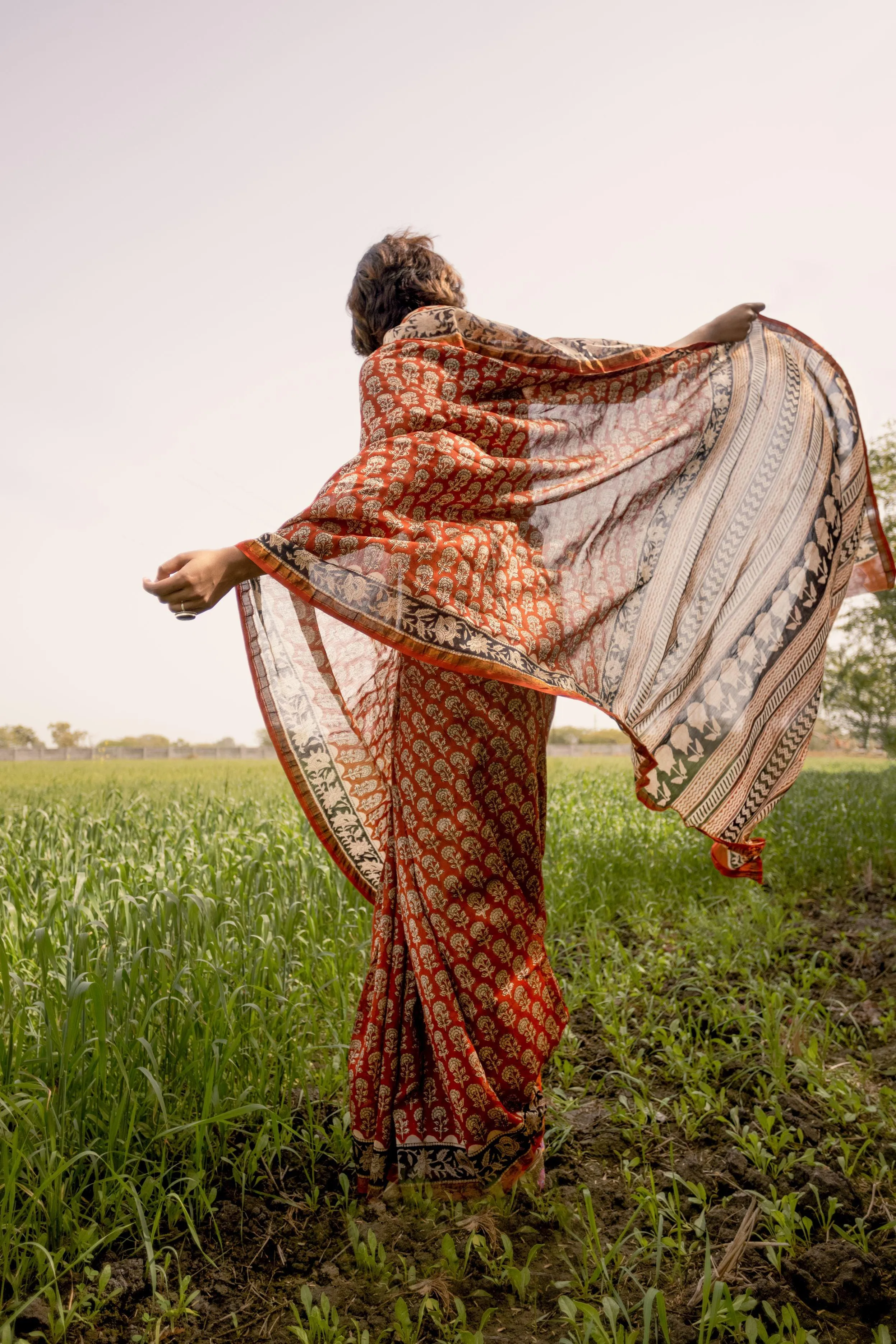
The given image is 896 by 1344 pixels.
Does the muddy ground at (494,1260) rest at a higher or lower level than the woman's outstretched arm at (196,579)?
lower

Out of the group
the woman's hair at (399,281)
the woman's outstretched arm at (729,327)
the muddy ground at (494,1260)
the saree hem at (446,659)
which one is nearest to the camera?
the muddy ground at (494,1260)

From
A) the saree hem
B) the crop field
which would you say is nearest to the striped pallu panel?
the saree hem

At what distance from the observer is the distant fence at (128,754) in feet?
71.2

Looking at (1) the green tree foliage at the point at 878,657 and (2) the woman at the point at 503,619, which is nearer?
(2) the woman at the point at 503,619

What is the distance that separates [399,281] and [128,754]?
2545 cm

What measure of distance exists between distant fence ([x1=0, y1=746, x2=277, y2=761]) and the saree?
61.6 ft

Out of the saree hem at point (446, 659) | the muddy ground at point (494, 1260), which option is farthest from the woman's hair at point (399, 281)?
the muddy ground at point (494, 1260)

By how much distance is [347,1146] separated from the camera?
7.50 feet

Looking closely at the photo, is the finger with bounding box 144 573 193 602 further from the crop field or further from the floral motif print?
the crop field

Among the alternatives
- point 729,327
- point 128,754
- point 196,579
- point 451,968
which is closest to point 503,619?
point 196,579

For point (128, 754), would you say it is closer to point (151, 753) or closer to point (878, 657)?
point (151, 753)

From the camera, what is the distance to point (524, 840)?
88.4 inches

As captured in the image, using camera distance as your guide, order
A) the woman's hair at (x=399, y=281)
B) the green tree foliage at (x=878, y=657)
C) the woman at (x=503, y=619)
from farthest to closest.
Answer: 1. the green tree foliage at (x=878, y=657)
2. the woman's hair at (x=399, y=281)
3. the woman at (x=503, y=619)

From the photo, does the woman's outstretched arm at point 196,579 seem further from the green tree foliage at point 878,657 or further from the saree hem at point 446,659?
the green tree foliage at point 878,657
